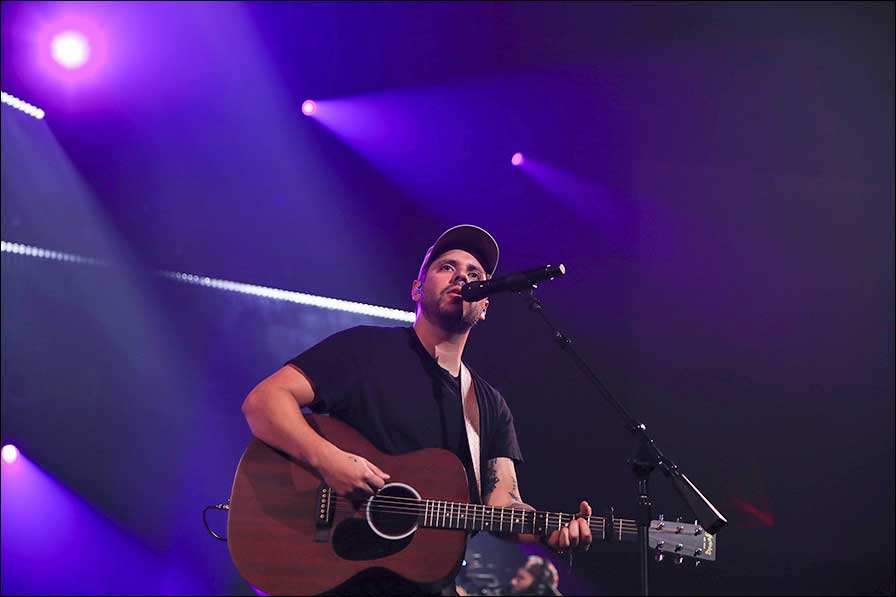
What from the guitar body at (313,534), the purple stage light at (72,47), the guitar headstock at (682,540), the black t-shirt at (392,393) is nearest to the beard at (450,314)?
the black t-shirt at (392,393)

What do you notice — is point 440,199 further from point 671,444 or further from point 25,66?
point 25,66

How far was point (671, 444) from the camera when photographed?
6895 mm

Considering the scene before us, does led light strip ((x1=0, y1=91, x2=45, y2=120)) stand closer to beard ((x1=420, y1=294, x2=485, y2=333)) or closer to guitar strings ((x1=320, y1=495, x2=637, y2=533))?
beard ((x1=420, y1=294, x2=485, y2=333))

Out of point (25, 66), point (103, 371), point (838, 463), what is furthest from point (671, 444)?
point (25, 66)

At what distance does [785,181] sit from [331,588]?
627cm

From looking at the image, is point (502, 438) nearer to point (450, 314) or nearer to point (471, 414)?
point (471, 414)

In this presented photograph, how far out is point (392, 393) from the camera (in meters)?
3.23

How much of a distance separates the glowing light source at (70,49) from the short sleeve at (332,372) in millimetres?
5895

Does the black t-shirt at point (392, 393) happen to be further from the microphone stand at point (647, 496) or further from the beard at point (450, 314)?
the microphone stand at point (647, 496)

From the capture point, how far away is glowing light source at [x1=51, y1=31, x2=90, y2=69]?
24.3 ft

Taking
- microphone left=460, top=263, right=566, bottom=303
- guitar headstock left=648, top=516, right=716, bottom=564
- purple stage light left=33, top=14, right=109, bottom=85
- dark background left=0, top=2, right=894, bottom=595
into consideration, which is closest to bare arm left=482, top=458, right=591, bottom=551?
guitar headstock left=648, top=516, right=716, bottom=564

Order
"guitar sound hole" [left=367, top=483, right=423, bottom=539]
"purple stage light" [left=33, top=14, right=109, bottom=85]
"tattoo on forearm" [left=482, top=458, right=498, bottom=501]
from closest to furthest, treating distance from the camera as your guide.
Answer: "guitar sound hole" [left=367, top=483, right=423, bottom=539] < "tattoo on forearm" [left=482, top=458, right=498, bottom=501] < "purple stage light" [left=33, top=14, right=109, bottom=85]

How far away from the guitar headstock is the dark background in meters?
3.20

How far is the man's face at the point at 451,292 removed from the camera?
3.53m
